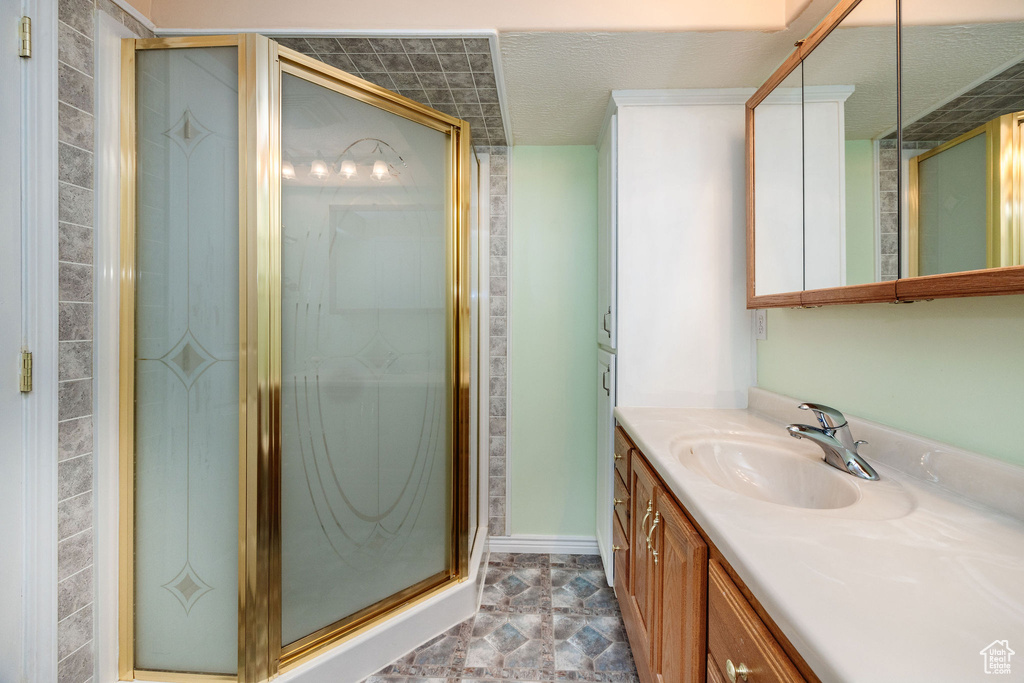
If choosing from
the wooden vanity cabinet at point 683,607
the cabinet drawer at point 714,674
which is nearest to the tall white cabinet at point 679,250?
the wooden vanity cabinet at point 683,607

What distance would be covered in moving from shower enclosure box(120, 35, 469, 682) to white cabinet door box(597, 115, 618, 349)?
3.06 ft

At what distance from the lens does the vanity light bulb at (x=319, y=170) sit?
128 cm

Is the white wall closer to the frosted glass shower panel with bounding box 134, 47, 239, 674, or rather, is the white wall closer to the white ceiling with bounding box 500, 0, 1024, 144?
the white ceiling with bounding box 500, 0, 1024, 144

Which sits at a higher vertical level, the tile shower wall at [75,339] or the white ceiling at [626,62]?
the white ceiling at [626,62]

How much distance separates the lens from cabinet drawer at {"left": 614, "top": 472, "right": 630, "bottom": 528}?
149cm

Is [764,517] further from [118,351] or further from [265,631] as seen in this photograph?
[118,351]

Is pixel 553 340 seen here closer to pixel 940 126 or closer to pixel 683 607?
pixel 683 607

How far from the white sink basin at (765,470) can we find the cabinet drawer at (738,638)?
35 centimetres

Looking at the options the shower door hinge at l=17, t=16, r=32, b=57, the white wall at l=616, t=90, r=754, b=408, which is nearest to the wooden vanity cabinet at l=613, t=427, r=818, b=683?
the white wall at l=616, t=90, r=754, b=408

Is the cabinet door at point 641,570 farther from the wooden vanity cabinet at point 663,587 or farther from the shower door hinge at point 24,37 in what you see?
the shower door hinge at point 24,37

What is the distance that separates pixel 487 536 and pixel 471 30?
2.23 meters

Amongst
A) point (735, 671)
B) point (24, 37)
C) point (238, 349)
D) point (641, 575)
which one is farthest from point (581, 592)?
point (24, 37)

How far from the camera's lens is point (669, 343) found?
1.70 meters

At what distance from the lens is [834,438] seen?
1.02 m
